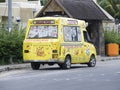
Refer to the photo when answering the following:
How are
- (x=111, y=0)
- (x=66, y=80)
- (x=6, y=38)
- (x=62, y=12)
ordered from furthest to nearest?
(x=111, y=0) → (x=62, y=12) → (x=6, y=38) → (x=66, y=80)

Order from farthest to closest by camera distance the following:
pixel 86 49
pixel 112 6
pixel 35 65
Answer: pixel 112 6
pixel 86 49
pixel 35 65

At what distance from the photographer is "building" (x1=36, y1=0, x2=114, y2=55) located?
124 ft

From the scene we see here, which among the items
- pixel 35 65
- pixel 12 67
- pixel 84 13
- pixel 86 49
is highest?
pixel 84 13

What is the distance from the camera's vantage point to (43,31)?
2620cm

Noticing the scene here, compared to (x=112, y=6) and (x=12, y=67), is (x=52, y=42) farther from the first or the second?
(x=112, y=6)

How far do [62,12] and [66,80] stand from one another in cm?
1868

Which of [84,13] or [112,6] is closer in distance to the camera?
[84,13]

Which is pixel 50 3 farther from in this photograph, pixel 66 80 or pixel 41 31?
pixel 66 80

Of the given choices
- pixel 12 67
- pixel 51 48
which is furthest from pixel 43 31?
pixel 12 67

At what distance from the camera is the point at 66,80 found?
1964 cm

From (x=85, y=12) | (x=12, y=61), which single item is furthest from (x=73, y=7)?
(x=12, y=61)

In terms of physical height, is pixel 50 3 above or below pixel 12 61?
above

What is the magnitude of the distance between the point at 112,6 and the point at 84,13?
34165mm

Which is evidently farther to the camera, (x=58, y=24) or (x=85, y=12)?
(x=85, y=12)
